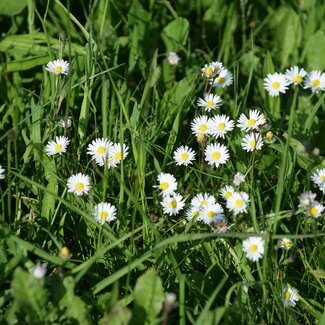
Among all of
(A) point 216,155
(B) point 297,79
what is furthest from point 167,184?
(B) point 297,79

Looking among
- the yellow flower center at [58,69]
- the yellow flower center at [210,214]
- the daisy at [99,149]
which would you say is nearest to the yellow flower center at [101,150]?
the daisy at [99,149]

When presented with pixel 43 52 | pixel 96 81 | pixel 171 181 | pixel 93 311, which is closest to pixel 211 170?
pixel 171 181

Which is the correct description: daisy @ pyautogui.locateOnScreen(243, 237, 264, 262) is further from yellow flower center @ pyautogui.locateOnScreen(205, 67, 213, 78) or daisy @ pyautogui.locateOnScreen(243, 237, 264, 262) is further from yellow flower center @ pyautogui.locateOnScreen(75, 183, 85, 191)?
yellow flower center @ pyautogui.locateOnScreen(205, 67, 213, 78)

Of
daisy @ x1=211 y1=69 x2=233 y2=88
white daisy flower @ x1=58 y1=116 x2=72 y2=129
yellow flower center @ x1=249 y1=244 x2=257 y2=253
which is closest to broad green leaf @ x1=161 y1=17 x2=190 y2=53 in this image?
daisy @ x1=211 y1=69 x2=233 y2=88

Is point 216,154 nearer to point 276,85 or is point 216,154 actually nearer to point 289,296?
point 276,85

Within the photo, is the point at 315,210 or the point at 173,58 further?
the point at 173,58

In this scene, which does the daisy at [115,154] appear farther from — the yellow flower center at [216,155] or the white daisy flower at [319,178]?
the white daisy flower at [319,178]
